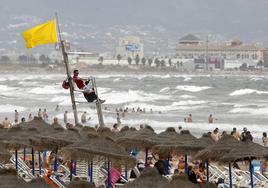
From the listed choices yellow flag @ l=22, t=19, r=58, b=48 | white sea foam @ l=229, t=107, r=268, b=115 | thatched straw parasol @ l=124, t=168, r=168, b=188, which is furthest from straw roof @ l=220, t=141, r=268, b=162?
white sea foam @ l=229, t=107, r=268, b=115

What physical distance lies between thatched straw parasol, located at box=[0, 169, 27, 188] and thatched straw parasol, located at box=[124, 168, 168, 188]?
1392mm

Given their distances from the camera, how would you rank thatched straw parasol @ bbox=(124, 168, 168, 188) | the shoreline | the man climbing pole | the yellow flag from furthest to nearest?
the shoreline
the man climbing pole
the yellow flag
thatched straw parasol @ bbox=(124, 168, 168, 188)

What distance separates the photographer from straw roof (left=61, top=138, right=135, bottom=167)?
11766 mm

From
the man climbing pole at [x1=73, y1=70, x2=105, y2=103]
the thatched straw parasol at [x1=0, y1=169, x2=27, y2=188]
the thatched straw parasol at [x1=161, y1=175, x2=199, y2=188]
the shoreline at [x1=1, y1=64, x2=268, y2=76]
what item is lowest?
the shoreline at [x1=1, y1=64, x2=268, y2=76]

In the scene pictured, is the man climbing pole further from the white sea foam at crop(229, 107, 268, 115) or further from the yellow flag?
the white sea foam at crop(229, 107, 268, 115)

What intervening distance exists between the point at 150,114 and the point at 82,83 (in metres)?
30.1

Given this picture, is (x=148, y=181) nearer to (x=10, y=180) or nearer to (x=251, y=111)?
(x=10, y=180)

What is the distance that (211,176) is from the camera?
14.5 m

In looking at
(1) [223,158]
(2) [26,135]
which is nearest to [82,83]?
(2) [26,135]

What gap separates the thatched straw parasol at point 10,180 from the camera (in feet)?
28.9

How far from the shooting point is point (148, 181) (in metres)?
9.74

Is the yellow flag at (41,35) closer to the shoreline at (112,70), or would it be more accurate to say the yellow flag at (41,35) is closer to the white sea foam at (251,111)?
the white sea foam at (251,111)

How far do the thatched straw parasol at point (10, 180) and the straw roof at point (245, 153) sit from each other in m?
3.66

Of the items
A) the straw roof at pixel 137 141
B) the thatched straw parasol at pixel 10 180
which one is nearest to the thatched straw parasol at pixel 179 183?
the thatched straw parasol at pixel 10 180
